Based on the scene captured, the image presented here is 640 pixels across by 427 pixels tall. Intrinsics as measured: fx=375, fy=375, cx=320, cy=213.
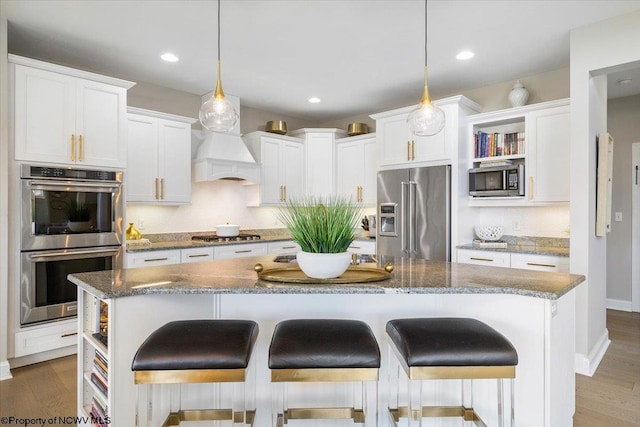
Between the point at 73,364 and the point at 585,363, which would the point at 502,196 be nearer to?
the point at 585,363

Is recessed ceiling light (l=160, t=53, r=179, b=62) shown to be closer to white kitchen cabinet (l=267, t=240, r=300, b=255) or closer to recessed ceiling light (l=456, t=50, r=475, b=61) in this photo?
white kitchen cabinet (l=267, t=240, r=300, b=255)

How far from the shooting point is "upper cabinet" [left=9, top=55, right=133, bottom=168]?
9.64 ft

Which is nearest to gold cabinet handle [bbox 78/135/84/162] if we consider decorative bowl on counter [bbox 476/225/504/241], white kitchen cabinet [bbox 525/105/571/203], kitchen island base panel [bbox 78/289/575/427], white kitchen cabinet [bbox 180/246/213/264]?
white kitchen cabinet [bbox 180/246/213/264]

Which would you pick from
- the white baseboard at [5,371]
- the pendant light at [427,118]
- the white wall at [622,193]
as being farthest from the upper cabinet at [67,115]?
the white wall at [622,193]

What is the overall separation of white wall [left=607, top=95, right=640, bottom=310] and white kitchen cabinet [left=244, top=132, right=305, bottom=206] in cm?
404

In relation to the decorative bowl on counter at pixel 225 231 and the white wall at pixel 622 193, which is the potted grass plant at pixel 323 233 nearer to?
the decorative bowl on counter at pixel 225 231

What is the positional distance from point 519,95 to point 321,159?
262 centimetres

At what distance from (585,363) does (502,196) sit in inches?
66.0

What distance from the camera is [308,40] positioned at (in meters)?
3.27

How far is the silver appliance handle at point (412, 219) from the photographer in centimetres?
420

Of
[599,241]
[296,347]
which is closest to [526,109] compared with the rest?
[599,241]

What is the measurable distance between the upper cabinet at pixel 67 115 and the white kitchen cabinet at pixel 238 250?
136 centimetres

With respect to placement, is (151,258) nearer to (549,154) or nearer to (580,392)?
(580,392)

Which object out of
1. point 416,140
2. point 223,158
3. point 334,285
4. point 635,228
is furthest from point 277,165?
point 635,228
